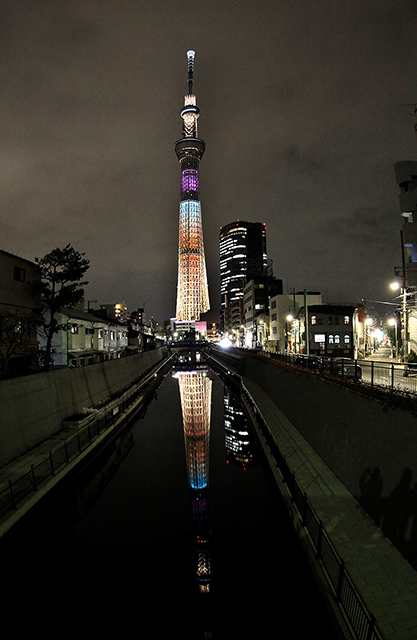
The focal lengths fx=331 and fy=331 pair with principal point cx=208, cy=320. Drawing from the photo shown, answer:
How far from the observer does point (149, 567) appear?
8992 mm

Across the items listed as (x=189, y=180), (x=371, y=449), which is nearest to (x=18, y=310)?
(x=371, y=449)

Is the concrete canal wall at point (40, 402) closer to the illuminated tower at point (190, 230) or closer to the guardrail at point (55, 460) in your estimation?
the guardrail at point (55, 460)

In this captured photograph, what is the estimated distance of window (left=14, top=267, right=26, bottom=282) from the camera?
67.6 ft

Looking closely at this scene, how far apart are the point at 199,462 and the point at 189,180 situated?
15232 centimetres

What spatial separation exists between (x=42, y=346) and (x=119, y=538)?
19.4 metres

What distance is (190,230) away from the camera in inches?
5807

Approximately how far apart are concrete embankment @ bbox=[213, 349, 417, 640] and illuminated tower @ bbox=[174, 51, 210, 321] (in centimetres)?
14013

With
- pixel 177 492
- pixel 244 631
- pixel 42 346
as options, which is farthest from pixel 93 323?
pixel 244 631

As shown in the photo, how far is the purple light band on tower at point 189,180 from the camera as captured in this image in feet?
495

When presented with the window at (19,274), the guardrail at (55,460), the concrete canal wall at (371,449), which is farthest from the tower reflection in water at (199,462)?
the window at (19,274)

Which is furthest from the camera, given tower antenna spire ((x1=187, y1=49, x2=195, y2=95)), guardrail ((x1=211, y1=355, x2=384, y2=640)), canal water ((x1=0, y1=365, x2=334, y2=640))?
tower antenna spire ((x1=187, y1=49, x2=195, y2=95))

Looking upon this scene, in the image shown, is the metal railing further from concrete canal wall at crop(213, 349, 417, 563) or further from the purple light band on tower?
the purple light band on tower

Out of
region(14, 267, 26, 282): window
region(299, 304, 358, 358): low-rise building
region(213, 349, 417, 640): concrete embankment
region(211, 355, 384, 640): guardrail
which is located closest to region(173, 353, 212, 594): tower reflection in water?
region(213, 349, 417, 640): concrete embankment

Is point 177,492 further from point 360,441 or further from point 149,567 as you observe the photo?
point 360,441
